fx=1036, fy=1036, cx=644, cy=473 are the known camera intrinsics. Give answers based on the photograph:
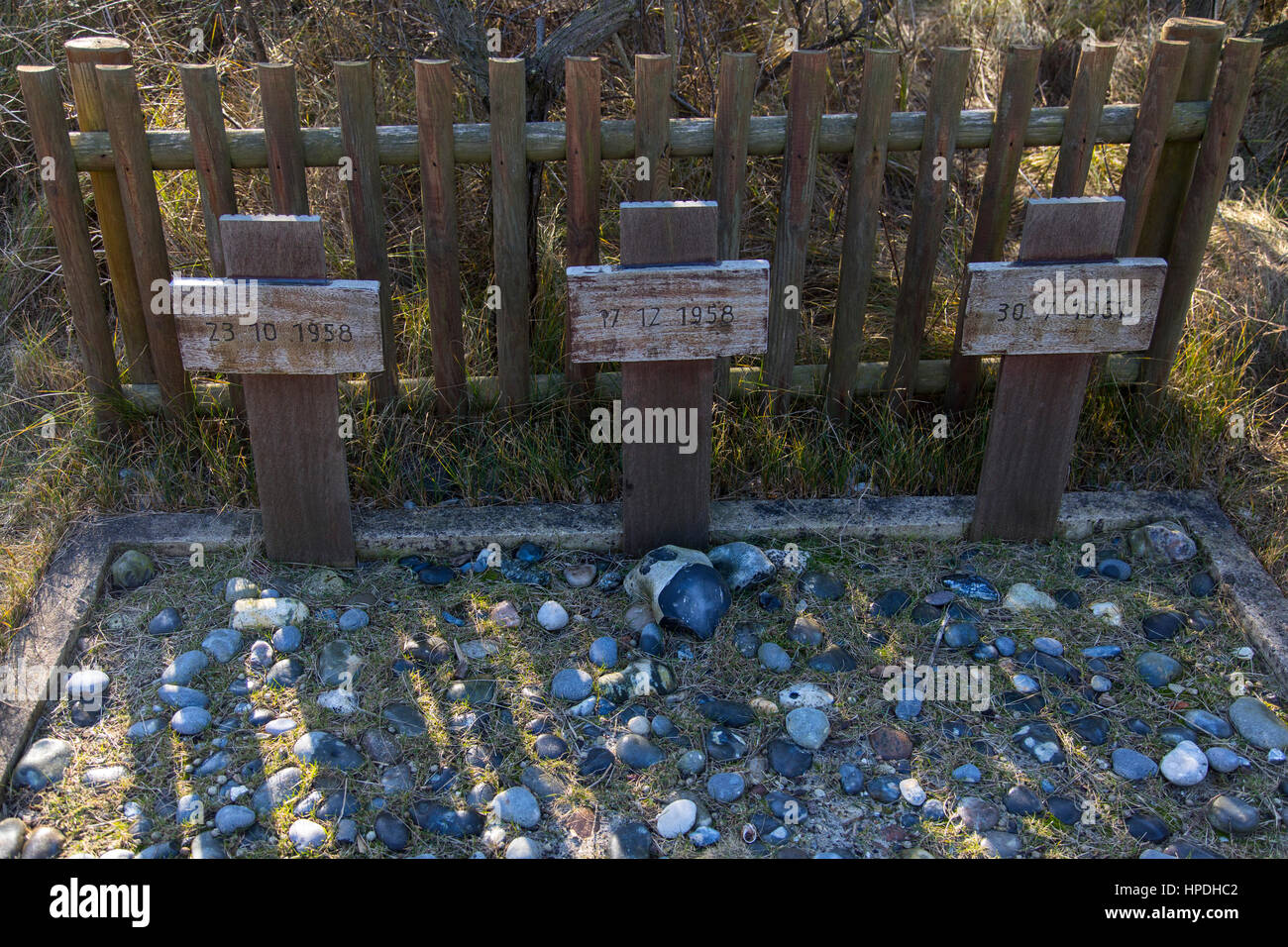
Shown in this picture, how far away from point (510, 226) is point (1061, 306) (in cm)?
160

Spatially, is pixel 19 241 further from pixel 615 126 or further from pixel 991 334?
pixel 991 334

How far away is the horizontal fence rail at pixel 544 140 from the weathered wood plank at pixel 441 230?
0.19 feet

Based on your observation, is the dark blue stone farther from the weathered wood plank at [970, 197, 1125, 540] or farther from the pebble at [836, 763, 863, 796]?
the weathered wood plank at [970, 197, 1125, 540]

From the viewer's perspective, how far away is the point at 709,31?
438 centimetres

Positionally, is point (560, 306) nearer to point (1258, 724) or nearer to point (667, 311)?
→ point (667, 311)

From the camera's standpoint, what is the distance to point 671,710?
2.57 m

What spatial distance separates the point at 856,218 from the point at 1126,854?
194cm

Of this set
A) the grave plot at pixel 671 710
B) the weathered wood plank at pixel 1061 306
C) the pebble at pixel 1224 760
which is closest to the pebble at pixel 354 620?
the grave plot at pixel 671 710

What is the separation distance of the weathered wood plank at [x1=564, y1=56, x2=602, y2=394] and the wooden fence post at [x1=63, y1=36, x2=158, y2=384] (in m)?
1.36

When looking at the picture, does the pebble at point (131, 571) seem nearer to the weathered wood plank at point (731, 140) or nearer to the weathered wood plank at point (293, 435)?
the weathered wood plank at point (293, 435)

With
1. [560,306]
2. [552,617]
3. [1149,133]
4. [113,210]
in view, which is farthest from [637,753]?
[1149,133]

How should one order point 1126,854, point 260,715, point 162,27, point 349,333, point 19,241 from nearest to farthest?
point 1126,854
point 260,715
point 349,333
point 19,241
point 162,27

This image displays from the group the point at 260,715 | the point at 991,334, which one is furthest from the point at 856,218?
the point at 260,715

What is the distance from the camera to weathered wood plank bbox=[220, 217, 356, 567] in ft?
8.68
